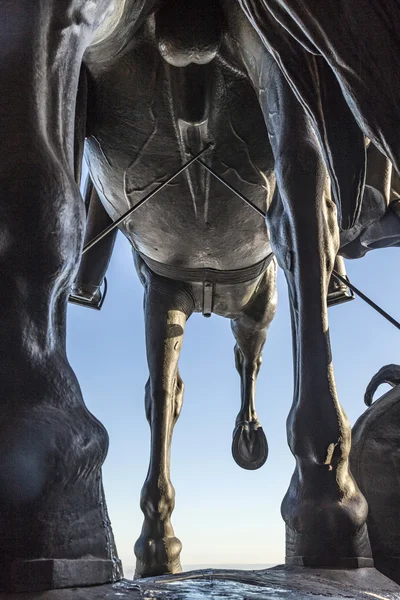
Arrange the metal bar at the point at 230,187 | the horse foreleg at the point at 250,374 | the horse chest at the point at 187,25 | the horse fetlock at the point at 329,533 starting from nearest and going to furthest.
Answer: the horse fetlock at the point at 329,533, the horse chest at the point at 187,25, the metal bar at the point at 230,187, the horse foreleg at the point at 250,374

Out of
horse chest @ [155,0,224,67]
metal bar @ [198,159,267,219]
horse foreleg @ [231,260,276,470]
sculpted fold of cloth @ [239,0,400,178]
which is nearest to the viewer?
sculpted fold of cloth @ [239,0,400,178]

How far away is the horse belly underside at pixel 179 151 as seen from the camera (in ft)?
3.88

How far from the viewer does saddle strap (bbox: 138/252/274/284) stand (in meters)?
1.72

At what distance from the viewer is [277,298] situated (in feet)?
6.93

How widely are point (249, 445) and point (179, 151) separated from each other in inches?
46.4

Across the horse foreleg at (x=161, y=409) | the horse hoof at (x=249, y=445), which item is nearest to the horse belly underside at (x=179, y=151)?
the horse foreleg at (x=161, y=409)

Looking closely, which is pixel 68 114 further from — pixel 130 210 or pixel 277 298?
pixel 277 298

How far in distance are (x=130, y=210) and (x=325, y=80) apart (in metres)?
0.72

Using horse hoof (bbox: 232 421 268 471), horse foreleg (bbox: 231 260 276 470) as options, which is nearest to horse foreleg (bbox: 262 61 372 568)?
horse foreleg (bbox: 231 260 276 470)

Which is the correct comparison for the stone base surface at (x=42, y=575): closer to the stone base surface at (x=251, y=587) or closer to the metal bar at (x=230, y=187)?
the stone base surface at (x=251, y=587)

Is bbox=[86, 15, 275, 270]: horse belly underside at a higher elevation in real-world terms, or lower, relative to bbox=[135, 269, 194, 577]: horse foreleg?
higher

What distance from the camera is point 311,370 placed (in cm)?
99

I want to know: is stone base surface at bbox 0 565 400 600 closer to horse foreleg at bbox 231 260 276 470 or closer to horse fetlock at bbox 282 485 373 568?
horse fetlock at bbox 282 485 373 568

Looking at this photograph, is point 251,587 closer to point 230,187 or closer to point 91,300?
point 230,187
